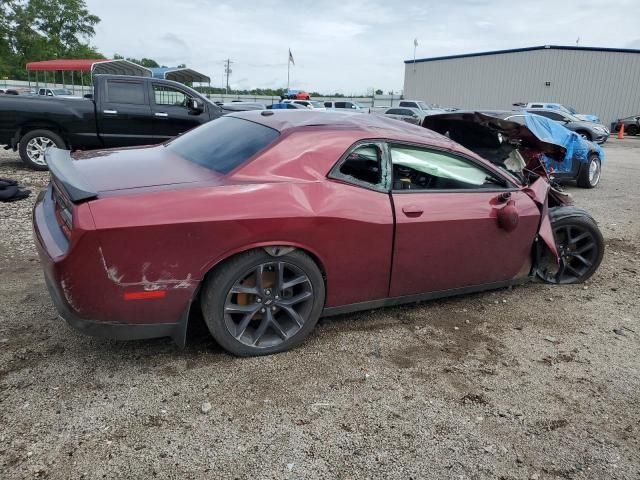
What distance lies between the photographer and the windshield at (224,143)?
3.14 meters

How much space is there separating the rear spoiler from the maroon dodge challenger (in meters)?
0.01

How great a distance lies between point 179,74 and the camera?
33250 millimetres

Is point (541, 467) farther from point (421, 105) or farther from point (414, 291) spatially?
point (421, 105)

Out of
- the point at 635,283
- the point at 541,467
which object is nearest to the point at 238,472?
the point at 541,467

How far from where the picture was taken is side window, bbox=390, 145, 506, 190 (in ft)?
11.4

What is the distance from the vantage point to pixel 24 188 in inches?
285

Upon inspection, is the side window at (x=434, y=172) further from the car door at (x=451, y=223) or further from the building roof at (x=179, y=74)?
the building roof at (x=179, y=74)

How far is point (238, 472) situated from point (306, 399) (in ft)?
2.04

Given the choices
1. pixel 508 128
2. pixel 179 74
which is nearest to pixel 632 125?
pixel 179 74

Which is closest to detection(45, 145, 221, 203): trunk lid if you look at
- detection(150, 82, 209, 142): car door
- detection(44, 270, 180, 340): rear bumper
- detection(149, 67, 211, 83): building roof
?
detection(44, 270, 180, 340): rear bumper

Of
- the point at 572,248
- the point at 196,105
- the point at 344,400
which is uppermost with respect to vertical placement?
the point at 196,105

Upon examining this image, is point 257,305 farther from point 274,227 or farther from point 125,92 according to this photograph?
point 125,92

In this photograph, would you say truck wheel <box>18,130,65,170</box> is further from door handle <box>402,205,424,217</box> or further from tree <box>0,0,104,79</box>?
tree <box>0,0,104,79</box>

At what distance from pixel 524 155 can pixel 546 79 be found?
1432 inches
